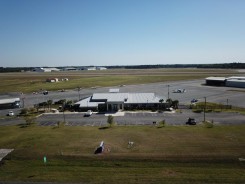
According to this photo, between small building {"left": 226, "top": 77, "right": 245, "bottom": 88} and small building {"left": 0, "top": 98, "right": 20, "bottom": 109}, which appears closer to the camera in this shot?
small building {"left": 0, "top": 98, "right": 20, "bottom": 109}

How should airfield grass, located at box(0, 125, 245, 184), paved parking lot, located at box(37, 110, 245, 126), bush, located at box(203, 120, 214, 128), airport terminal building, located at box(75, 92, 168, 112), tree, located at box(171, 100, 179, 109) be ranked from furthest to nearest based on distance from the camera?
1. tree, located at box(171, 100, 179, 109)
2. airport terminal building, located at box(75, 92, 168, 112)
3. paved parking lot, located at box(37, 110, 245, 126)
4. bush, located at box(203, 120, 214, 128)
5. airfield grass, located at box(0, 125, 245, 184)

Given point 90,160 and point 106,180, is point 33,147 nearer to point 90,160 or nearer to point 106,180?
point 90,160

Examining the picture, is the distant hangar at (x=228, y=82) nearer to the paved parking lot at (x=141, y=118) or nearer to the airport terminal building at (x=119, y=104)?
the airport terminal building at (x=119, y=104)

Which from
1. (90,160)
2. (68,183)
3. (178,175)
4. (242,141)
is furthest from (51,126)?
(242,141)

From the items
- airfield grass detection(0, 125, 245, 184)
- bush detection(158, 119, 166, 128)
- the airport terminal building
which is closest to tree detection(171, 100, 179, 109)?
the airport terminal building

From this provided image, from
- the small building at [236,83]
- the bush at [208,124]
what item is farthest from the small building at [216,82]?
the bush at [208,124]

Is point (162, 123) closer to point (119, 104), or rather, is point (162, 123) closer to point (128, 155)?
point (119, 104)

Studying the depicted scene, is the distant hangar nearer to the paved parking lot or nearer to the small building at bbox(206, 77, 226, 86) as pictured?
the small building at bbox(206, 77, 226, 86)

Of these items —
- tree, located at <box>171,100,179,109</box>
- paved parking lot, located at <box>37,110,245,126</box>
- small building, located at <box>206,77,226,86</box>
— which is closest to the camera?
paved parking lot, located at <box>37,110,245,126</box>

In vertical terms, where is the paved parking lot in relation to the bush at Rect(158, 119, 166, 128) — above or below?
below
